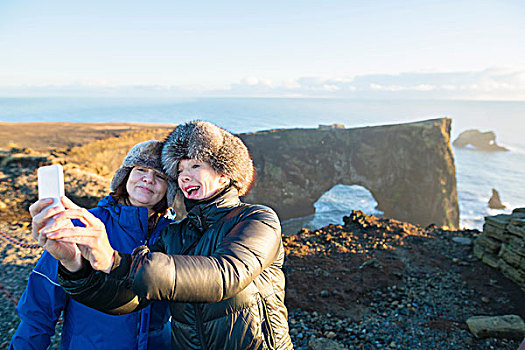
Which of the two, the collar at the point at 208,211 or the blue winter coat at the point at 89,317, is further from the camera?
the blue winter coat at the point at 89,317

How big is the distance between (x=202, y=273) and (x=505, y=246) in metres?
10.0

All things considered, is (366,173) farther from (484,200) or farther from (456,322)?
(484,200)

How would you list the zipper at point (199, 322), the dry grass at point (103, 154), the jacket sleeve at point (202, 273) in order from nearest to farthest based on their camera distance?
1. the jacket sleeve at point (202, 273)
2. the zipper at point (199, 322)
3. the dry grass at point (103, 154)

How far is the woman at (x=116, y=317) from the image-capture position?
7.63ft

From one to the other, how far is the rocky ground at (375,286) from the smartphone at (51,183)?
4790 millimetres

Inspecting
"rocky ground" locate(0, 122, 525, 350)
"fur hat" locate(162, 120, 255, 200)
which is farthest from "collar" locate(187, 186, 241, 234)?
"rocky ground" locate(0, 122, 525, 350)

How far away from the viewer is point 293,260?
837 cm

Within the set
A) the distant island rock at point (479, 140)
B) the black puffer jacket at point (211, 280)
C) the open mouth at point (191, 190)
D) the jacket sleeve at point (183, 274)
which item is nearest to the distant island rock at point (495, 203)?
the black puffer jacket at point (211, 280)

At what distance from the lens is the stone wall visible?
7.66 m

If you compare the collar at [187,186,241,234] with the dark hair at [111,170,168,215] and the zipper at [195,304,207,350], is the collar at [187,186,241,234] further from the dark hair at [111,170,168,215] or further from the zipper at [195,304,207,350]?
the dark hair at [111,170,168,215]

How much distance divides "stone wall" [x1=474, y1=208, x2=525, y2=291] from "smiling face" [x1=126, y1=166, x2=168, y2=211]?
8.84m

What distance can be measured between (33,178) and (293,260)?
1156 cm

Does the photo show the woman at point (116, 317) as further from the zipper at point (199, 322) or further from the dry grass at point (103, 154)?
the dry grass at point (103, 154)

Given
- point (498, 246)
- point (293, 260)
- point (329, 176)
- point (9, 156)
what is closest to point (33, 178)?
point (9, 156)
